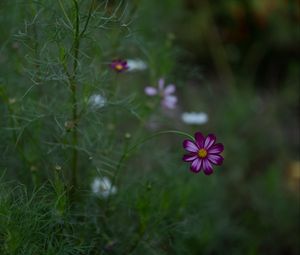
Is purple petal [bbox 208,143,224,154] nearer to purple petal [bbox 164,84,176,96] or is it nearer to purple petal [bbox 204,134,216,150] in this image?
purple petal [bbox 204,134,216,150]

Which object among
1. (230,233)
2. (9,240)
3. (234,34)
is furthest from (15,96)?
(234,34)

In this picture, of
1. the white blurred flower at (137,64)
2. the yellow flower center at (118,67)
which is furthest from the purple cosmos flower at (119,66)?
the white blurred flower at (137,64)

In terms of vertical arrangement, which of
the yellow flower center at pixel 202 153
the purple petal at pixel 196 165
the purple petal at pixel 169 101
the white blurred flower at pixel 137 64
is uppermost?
the white blurred flower at pixel 137 64

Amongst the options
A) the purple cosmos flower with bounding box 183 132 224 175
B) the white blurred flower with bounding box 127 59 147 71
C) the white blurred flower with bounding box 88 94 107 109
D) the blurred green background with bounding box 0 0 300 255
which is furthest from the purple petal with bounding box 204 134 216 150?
the white blurred flower with bounding box 127 59 147 71

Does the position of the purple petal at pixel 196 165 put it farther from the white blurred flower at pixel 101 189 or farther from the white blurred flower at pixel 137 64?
the white blurred flower at pixel 137 64

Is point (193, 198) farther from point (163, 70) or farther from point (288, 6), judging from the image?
point (288, 6)

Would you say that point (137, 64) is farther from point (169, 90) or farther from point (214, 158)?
point (214, 158)
